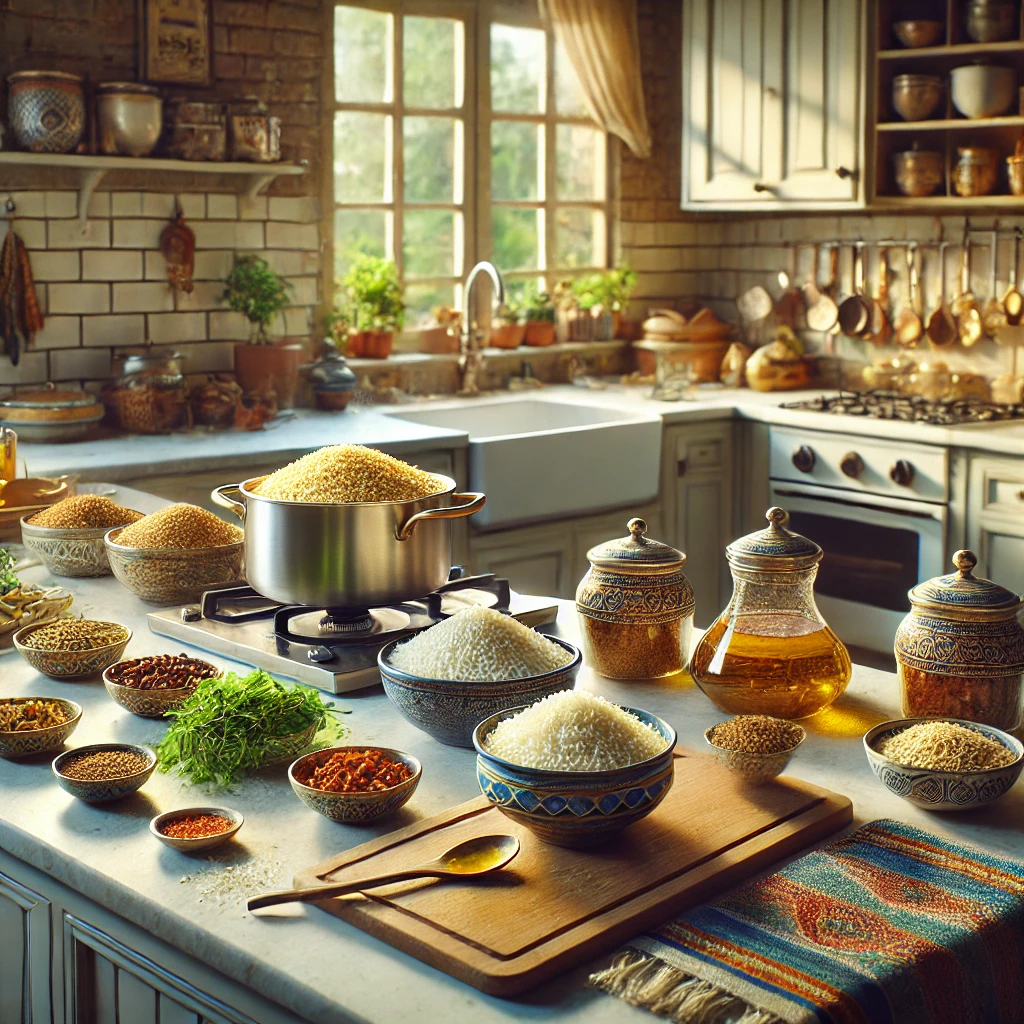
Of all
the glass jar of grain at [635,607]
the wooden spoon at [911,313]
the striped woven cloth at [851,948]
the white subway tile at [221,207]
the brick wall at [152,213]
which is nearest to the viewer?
the striped woven cloth at [851,948]

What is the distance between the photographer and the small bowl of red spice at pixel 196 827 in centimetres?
132

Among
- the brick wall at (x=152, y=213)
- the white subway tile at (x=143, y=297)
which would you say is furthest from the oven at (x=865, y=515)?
the white subway tile at (x=143, y=297)

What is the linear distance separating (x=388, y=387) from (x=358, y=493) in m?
3.09

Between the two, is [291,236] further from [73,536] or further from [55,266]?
[73,536]

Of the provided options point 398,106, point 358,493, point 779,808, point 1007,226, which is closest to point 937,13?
point 1007,226

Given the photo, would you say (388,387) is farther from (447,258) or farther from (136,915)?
(136,915)

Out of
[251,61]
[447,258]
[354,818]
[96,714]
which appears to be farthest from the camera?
[447,258]

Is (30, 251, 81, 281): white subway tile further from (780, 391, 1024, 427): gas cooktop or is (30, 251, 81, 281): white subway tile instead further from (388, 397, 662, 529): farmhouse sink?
(780, 391, 1024, 427): gas cooktop

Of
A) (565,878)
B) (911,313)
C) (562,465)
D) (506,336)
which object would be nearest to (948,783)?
(565,878)

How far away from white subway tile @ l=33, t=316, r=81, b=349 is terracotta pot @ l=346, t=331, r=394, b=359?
102 cm

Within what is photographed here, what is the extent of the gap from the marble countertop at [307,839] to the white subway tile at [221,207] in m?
2.67

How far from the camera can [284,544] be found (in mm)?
1822

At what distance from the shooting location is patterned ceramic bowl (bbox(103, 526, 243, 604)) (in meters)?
2.19

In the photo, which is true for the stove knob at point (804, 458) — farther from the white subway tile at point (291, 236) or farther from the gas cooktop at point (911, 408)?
the white subway tile at point (291, 236)
